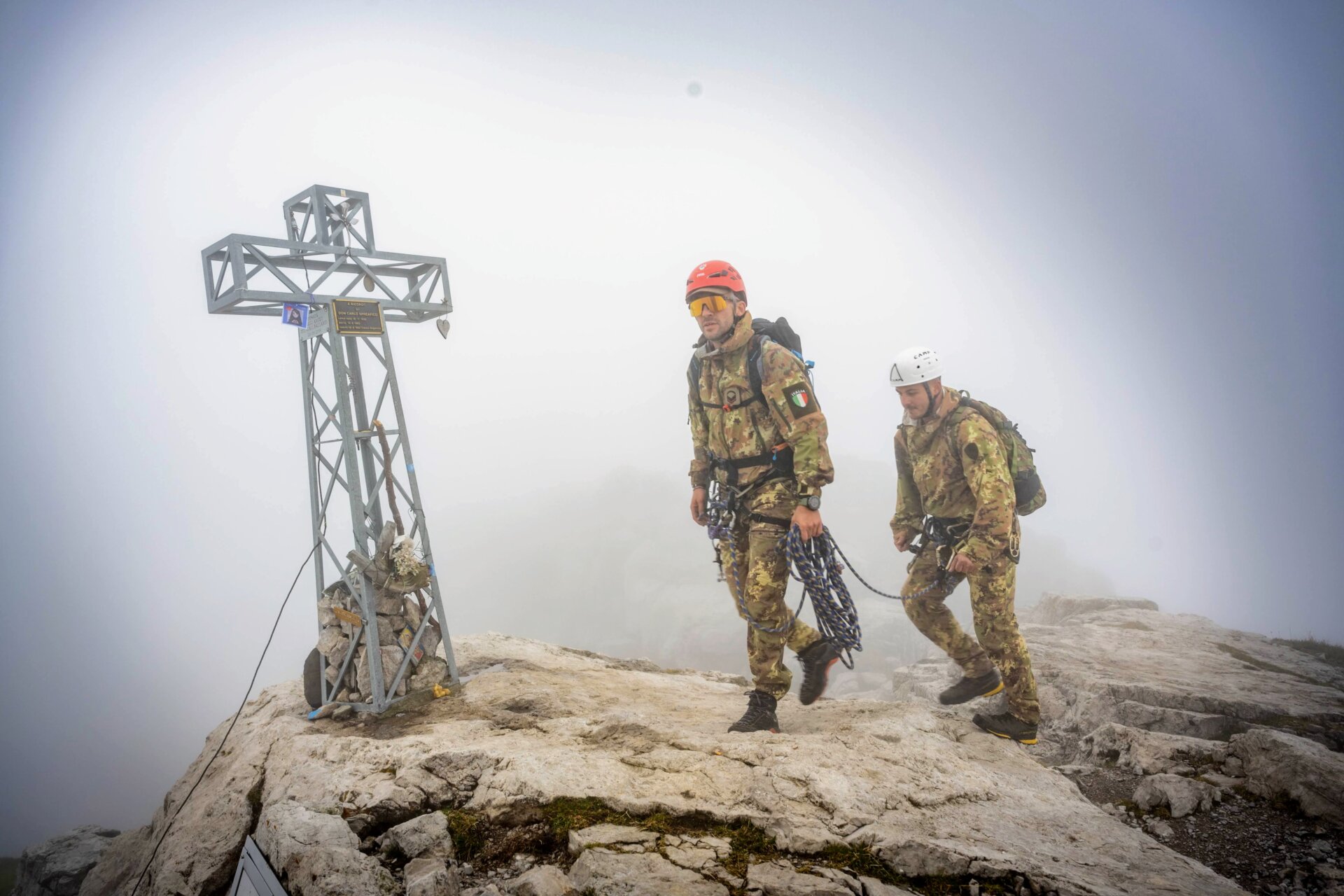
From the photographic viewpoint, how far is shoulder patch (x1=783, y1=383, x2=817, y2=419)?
5.52 metres

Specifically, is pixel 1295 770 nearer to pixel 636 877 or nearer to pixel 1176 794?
pixel 1176 794

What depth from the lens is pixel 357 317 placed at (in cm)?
732

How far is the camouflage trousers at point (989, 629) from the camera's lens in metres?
5.80

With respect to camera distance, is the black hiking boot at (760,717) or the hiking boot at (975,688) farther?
the hiking boot at (975,688)

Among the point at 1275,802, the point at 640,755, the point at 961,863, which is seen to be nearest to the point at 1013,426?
the point at 1275,802

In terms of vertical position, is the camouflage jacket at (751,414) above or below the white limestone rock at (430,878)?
above

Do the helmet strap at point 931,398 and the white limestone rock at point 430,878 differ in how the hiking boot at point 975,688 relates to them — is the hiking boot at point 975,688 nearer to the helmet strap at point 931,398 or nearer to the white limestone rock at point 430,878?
the helmet strap at point 931,398

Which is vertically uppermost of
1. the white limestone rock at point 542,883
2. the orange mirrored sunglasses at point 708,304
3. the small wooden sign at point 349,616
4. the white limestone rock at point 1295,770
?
the orange mirrored sunglasses at point 708,304

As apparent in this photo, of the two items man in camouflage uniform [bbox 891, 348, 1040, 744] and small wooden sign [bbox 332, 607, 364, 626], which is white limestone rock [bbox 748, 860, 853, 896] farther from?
small wooden sign [bbox 332, 607, 364, 626]

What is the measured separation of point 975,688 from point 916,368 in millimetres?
3121

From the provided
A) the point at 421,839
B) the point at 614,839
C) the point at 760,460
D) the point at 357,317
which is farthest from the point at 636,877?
the point at 357,317

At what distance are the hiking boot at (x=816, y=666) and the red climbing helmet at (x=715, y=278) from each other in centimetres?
323

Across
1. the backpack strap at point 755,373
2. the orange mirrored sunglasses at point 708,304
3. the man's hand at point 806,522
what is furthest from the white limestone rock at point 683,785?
the orange mirrored sunglasses at point 708,304

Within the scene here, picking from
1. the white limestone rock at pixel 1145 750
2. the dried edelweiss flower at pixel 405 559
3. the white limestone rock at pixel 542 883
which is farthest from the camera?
the dried edelweiss flower at pixel 405 559
